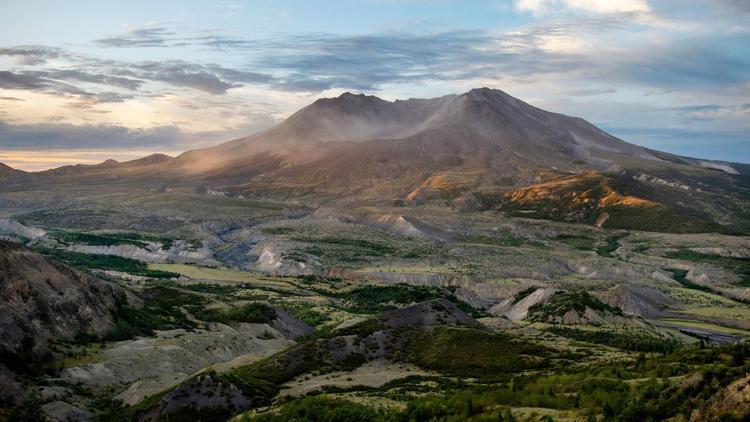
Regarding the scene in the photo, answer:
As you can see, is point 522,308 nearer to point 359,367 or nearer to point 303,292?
point 303,292

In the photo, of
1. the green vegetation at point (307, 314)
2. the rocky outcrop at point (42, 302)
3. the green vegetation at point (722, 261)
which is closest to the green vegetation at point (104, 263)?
the green vegetation at point (307, 314)

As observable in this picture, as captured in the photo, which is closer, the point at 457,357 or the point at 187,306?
the point at 457,357

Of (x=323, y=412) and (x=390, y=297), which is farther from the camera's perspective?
(x=390, y=297)

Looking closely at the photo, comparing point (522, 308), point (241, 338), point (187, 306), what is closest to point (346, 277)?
point (522, 308)

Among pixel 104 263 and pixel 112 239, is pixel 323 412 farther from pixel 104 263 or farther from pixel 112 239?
pixel 112 239

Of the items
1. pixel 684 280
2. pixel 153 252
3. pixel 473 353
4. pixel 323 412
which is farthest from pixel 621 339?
pixel 153 252

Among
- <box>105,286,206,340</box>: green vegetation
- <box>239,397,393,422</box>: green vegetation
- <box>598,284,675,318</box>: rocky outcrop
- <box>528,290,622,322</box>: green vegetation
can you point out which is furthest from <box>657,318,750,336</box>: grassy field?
<box>239,397,393,422</box>: green vegetation

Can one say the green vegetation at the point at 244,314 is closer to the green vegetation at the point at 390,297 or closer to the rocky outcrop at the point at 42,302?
the rocky outcrop at the point at 42,302
